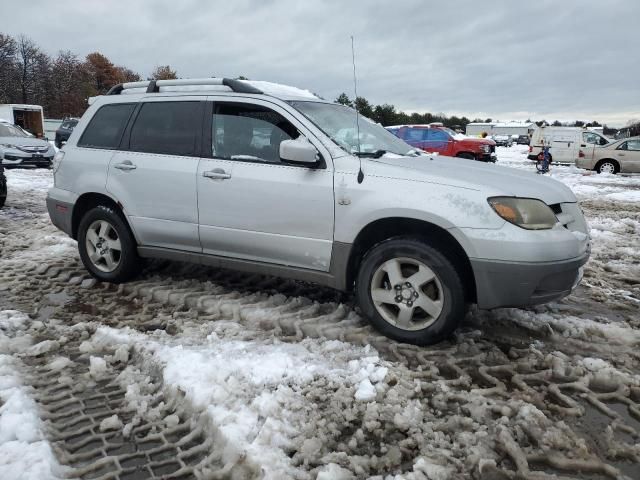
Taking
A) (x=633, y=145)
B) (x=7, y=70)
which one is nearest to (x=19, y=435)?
(x=633, y=145)

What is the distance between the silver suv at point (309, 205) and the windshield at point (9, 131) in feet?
42.7

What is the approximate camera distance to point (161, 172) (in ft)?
14.3

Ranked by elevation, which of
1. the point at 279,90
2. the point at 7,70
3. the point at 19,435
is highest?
the point at 7,70

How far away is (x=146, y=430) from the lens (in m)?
2.60

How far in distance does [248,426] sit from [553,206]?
8.50 feet

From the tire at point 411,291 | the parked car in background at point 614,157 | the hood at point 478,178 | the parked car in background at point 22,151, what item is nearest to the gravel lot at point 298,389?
the tire at point 411,291

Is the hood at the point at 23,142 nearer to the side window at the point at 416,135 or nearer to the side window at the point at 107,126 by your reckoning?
the side window at the point at 107,126

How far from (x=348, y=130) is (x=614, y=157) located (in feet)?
61.2

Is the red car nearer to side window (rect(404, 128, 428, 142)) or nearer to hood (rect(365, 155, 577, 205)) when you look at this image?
side window (rect(404, 128, 428, 142))

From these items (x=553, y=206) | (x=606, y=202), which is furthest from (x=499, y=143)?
(x=553, y=206)

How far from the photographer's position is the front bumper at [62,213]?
195 inches

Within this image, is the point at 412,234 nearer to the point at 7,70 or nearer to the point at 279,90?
the point at 279,90

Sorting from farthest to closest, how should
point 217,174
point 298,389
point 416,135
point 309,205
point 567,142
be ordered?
point 567,142
point 416,135
point 217,174
point 309,205
point 298,389

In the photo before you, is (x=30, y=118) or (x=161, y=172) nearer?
(x=161, y=172)
